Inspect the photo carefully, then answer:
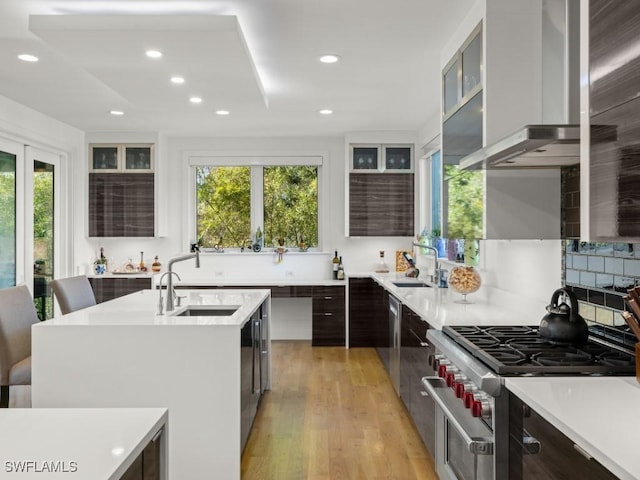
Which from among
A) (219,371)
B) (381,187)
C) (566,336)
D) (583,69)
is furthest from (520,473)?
(381,187)

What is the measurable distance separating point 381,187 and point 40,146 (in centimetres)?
380

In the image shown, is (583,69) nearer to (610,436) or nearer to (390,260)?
(610,436)

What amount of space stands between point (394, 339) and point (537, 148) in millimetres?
2576

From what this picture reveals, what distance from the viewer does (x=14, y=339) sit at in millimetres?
3457

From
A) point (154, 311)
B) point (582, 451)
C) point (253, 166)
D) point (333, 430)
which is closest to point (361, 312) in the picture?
point (253, 166)

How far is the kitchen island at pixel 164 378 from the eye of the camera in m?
2.67

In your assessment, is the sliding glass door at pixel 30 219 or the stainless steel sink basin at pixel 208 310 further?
the sliding glass door at pixel 30 219

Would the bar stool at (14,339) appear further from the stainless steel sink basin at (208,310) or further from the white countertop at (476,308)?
the white countertop at (476,308)

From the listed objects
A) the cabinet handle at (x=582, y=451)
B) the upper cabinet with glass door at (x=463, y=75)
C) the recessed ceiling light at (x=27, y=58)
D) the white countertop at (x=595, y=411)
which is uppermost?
the recessed ceiling light at (x=27, y=58)

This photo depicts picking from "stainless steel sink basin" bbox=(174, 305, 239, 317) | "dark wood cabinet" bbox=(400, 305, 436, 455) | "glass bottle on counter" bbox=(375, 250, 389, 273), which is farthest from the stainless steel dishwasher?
"glass bottle on counter" bbox=(375, 250, 389, 273)

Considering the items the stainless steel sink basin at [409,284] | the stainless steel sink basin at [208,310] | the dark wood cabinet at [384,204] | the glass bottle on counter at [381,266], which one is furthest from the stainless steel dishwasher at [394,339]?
the glass bottle on counter at [381,266]

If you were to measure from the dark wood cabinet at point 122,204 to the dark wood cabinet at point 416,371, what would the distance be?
3.80 metres

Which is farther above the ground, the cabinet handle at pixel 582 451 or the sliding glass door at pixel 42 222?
the sliding glass door at pixel 42 222
